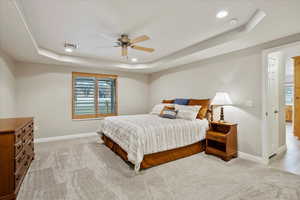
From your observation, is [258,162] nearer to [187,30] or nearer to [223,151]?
[223,151]

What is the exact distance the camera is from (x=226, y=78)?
11.4ft

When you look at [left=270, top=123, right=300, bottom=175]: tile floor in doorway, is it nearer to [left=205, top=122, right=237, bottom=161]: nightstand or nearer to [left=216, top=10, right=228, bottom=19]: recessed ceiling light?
[left=205, top=122, right=237, bottom=161]: nightstand

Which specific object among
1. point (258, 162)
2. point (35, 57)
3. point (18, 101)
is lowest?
point (258, 162)

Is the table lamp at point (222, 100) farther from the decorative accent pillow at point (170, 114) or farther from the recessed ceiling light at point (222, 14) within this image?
the recessed ceiling light at point (222, 14)

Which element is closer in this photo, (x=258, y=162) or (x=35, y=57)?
(x=258, y=162)

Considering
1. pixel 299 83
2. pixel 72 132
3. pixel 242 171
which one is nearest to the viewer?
pixel 242 171

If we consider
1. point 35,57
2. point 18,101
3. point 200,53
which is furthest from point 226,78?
point 18,101

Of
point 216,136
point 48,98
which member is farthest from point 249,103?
point 48,98

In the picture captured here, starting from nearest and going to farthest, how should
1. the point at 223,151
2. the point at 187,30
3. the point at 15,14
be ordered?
the point at 15,14 < the point at 187,30 < the point at 223,151

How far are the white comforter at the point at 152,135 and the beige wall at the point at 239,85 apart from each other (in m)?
0.79

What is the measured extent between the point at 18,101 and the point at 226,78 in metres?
5.41

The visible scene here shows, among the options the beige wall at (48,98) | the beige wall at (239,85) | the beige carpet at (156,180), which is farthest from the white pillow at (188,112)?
the beige wall at (48,98)

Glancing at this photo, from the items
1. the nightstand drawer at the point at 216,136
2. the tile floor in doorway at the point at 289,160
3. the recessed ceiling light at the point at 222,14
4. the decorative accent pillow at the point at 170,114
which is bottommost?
the tile floor in doorway at the point at 289,160

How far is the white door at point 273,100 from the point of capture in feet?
9.92
